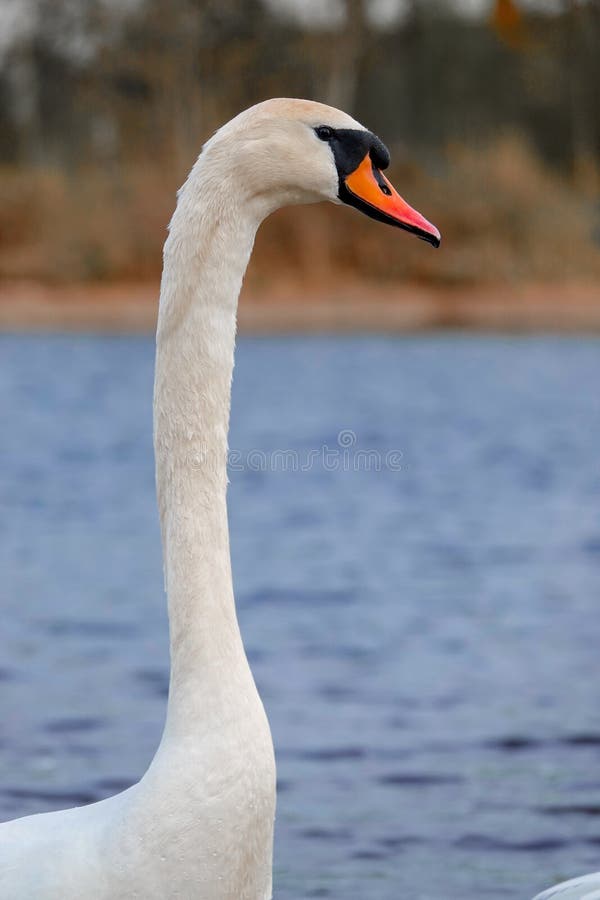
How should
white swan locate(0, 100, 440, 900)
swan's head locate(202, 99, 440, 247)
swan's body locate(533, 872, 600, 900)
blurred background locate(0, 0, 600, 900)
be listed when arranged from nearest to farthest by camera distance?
white swan locate(0, 100, 440, 900) → swan's head locate(202, 99, 440, 247) → swan's body locate(533, 872, 600, 900) → blurred background locate(0, 0, 600, 900)

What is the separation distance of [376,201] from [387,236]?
80.5 feet

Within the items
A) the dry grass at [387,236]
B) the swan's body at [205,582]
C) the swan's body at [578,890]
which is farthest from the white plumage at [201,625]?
the dry grass at [387,236]

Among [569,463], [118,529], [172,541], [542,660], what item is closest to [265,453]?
[569,463]

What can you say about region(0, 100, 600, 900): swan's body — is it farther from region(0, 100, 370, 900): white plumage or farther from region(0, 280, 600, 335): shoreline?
region(0, 280, 600, 335): shoreline

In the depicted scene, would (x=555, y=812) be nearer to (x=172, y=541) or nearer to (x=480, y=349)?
(x=172, y=541)

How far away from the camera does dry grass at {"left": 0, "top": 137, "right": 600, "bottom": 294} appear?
87.2ft

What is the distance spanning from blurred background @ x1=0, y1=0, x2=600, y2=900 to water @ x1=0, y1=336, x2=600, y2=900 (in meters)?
0.02

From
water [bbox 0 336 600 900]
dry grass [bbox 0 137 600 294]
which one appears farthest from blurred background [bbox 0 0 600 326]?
water [bbox 0 336 600 900]

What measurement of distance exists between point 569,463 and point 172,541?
10.0m

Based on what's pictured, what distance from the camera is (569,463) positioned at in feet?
42.2

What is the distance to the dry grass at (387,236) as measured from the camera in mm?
26578

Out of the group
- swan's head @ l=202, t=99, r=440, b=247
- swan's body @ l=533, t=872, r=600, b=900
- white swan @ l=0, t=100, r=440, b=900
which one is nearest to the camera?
white swan @ l=0, t=100, r=440, b=900
